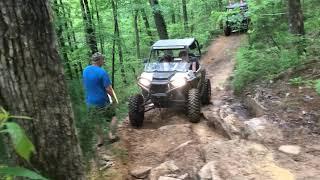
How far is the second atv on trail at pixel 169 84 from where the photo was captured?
8.74 meters

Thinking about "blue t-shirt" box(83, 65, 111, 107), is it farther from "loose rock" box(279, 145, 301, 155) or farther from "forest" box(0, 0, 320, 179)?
"loose rock" box(279, 145, 301, 155)

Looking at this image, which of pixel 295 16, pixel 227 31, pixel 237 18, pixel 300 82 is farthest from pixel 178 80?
pixel 227 31

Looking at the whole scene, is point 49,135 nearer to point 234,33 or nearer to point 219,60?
point 219,60

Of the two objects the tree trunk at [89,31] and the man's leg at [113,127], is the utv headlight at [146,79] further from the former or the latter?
the tree trunk at [89,31]

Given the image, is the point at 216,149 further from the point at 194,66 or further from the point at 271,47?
the point at 271,47

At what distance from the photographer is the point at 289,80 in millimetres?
9359

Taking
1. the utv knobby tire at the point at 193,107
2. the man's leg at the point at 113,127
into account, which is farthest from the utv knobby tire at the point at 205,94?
the man's leg at the point at 113,127

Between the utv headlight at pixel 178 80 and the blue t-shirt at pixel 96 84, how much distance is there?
5.47 ft

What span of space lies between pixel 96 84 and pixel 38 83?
5439 mm

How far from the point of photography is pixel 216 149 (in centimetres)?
627

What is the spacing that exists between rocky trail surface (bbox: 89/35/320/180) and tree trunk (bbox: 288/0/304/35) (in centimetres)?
299

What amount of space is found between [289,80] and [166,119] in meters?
2.82

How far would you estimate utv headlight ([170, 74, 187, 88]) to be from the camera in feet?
29.1

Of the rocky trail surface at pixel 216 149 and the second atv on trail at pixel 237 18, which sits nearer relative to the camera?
the rocky trail surface at pixel 216 149
